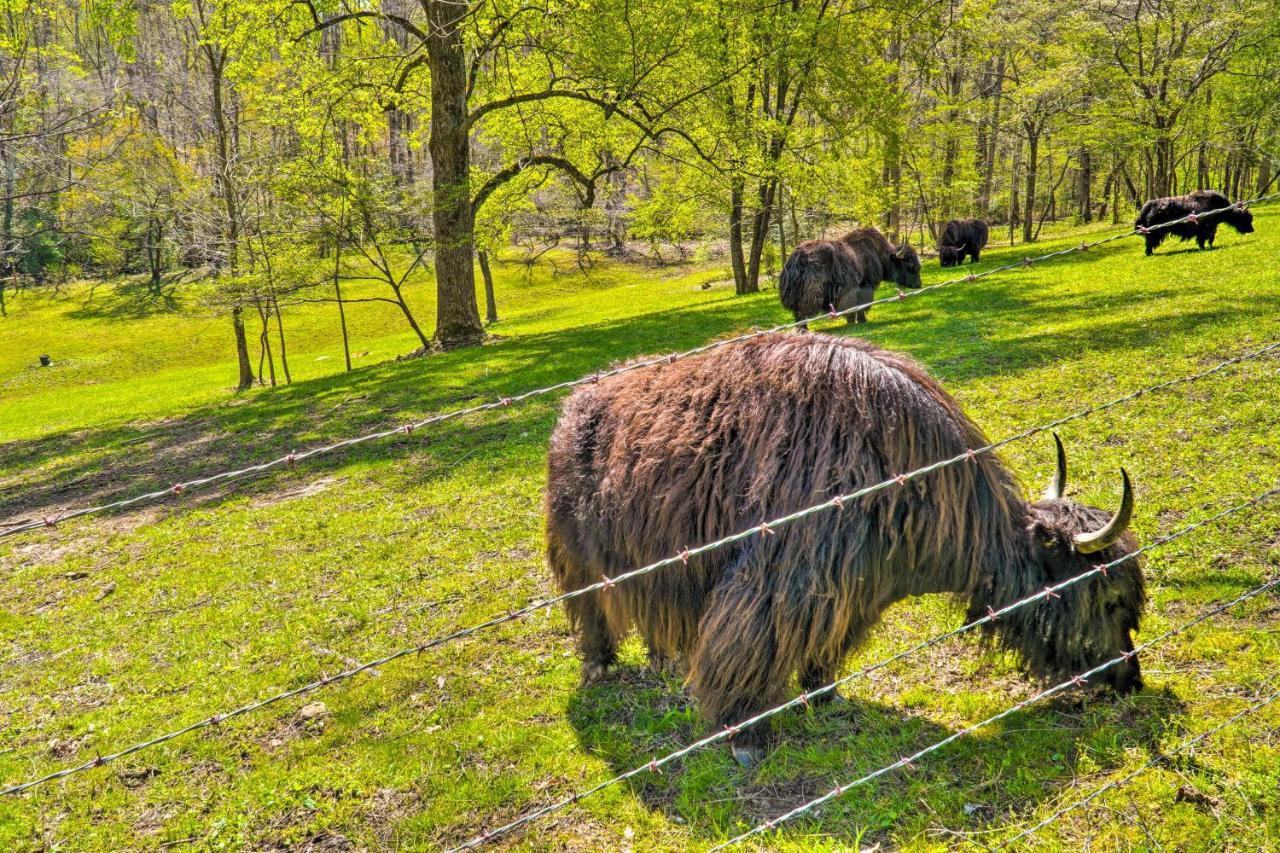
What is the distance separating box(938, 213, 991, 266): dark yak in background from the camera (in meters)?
25.2

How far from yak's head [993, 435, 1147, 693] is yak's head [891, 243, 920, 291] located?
15.8 m

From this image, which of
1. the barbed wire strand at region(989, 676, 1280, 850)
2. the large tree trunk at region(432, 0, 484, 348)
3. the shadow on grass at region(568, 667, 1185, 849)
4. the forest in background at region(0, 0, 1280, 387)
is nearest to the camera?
the barbed wire strand at region(989, 676, 1280, 850)

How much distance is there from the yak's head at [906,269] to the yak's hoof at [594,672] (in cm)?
1580

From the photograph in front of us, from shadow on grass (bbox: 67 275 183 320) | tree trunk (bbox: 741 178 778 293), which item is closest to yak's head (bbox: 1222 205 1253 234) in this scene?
tree trunk (bbox: 741 178 778 293)

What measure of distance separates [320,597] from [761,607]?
4.40 m

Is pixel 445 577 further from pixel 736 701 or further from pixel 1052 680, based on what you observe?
pixel 1052 680

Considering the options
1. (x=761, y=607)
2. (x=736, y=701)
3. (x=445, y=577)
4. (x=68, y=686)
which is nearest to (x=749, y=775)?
(x=736, y=701)

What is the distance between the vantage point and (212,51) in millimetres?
19578

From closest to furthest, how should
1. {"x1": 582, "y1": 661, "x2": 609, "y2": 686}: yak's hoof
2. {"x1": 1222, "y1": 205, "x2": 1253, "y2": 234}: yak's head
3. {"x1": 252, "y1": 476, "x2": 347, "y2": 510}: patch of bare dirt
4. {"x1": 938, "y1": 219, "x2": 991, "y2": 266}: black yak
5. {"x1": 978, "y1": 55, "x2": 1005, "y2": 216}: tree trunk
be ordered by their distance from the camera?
1. {"x1": 582, "y1": 661, "x2": 609, "y2": 686}: yak's hoof
2. {"x1": 252, "y1": 476, "x2": 347, "y2": 510}: patch of bare dirt
3. {"x1": 1222, "y1": 205, "x2": 1253, "y2": 234}: yak's head
4. {"x1": 938, "y1": 219, "x2": 991, "y2": 266}: black yak
5. {"x1": 978, "y1": 55, "x2": 1005, "y2": 216}: tree trunk

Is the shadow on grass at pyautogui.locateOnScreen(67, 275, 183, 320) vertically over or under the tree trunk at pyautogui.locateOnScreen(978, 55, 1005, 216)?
under

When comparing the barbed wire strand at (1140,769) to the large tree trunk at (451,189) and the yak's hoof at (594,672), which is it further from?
the large tree trunk at (451,189)

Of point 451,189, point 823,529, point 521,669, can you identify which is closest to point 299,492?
point 521,669

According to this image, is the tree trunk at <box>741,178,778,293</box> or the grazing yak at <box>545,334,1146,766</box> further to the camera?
the tree trunk at <box>741,178,778,293</box>

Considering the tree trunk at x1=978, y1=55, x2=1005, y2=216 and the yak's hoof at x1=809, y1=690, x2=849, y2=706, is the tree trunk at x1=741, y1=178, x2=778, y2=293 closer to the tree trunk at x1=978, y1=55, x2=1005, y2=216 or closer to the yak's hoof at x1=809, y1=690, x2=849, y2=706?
the tree trunk at x1=978, y1=55, x2=1005, y2=216
